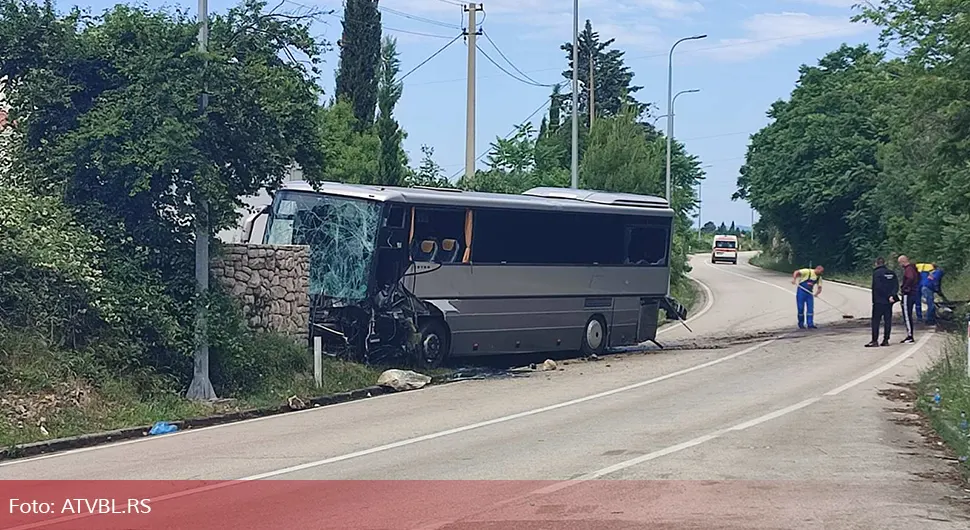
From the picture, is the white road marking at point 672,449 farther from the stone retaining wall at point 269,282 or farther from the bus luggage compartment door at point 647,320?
the stone retaining wall at point 269,282

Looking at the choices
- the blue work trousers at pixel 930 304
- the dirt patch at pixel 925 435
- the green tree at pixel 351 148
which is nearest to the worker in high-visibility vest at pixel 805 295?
the blue work trousers at pixel 930 304

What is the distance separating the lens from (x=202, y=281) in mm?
17578

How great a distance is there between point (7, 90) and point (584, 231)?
1183cm

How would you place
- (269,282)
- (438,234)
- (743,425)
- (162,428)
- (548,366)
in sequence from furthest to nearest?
(548,366) → (438,234) → (269,282) → (162,428) → (743,425)

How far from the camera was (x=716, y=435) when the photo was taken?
13875mm

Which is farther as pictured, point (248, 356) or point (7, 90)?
point (248, 356)

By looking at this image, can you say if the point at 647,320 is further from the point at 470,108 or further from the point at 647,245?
the point at 470,108

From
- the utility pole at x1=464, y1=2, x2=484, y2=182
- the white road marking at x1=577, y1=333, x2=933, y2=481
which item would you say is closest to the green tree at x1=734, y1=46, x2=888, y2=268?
the utility pole at x1=464, y1=2, x2=484, y2=182

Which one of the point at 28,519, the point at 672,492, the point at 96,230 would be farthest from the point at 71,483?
the point at 96,230

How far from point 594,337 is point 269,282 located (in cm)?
819

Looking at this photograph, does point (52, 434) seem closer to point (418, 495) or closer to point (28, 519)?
point (28, 519)

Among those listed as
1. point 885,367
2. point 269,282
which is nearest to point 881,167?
point 885,367

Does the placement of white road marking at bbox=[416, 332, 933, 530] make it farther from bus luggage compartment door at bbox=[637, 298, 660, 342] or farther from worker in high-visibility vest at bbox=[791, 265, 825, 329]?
worker in high-visibility vest at bbox=[791, 265, 825, 329]

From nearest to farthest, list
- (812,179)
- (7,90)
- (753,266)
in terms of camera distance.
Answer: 1. (7,90)
2. (812,179)
3. (753,266)
